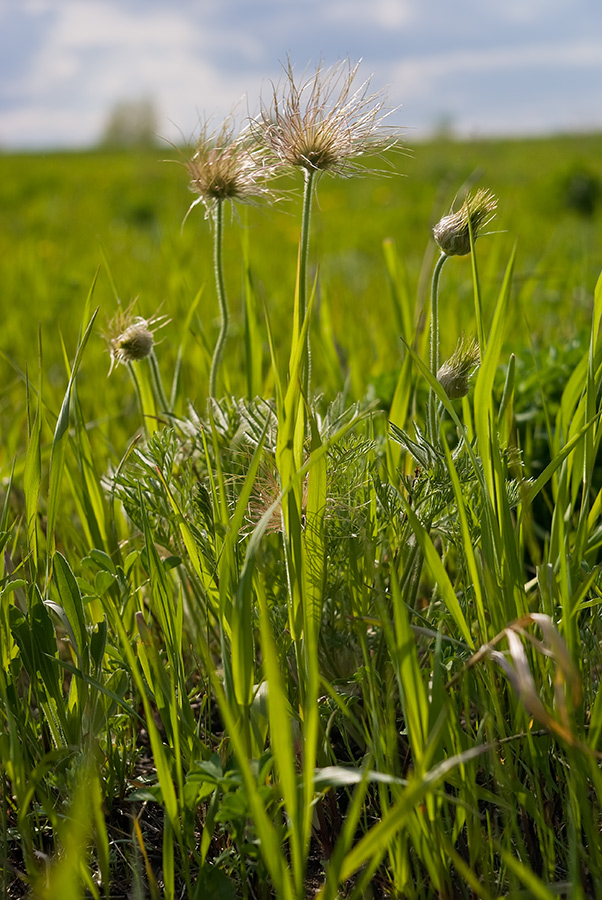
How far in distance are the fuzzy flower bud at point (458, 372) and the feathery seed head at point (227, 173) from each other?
0.36 meters

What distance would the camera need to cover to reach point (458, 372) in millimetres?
948

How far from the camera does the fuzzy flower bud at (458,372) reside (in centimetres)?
95

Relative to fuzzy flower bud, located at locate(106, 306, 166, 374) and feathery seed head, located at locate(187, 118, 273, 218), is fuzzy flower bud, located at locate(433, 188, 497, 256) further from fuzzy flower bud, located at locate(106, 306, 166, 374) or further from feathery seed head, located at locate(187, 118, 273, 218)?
fuzzy flower bud, located at locate(106, 306, 166, 374)

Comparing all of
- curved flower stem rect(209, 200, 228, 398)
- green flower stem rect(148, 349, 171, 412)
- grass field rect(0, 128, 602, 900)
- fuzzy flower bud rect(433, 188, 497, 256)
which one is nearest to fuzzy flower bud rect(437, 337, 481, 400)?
grass field rect(0, 128, 602, 900)

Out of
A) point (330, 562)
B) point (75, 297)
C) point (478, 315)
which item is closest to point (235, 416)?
point (330, 562)

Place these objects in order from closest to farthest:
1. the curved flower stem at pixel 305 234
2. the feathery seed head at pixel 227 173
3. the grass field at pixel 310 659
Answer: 1. the grass field at pixel 310 659
2. the curved flower stem at pixel 305 234
3. the feathery seed head at pixel 227 173

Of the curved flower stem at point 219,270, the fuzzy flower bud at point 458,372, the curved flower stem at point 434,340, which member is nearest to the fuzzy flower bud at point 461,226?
the curved flower stem at point 434,340

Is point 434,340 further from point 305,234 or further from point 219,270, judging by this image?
point 219,270

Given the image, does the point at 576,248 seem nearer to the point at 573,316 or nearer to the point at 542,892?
the point at 573,316

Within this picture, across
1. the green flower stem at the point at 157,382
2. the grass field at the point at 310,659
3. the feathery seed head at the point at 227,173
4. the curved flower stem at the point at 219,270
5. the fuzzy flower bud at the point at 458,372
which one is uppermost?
the feathery seed head at the point at 227,173

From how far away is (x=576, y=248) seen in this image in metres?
3.53

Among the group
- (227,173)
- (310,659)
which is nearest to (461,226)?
(227,173)

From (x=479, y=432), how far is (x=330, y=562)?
0.27m

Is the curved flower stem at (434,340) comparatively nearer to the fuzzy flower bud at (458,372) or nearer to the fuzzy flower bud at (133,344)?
the fuzzy flower bud at (458,372)
